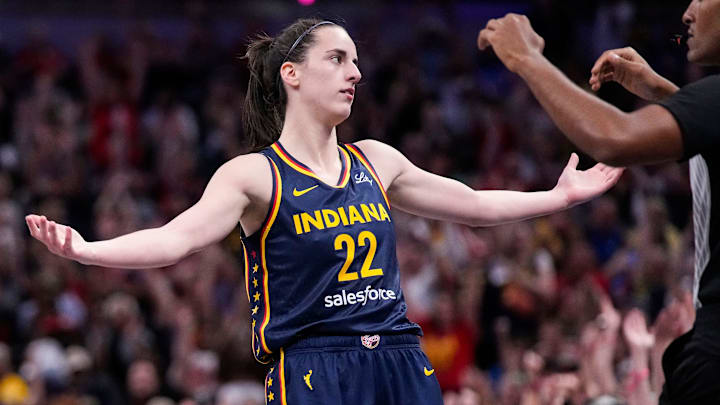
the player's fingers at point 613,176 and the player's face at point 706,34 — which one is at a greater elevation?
the player's face at point 706,34

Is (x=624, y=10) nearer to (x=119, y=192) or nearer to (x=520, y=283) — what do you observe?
(x=520, y=283)

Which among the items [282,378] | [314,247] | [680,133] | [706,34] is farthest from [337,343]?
[706,34]

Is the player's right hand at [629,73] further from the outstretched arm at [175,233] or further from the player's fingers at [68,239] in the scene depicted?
the player's fingers at [68,239]

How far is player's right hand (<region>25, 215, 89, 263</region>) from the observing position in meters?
3.92

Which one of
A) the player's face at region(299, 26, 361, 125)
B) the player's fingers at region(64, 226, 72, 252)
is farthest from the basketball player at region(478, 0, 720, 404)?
the player's fingers at region(64, 226, 72, 252)

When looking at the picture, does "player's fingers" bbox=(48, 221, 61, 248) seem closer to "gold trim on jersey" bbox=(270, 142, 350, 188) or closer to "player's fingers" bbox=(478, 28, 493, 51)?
"gold trim on jersey" bbox=(270, 142, 350, 188)

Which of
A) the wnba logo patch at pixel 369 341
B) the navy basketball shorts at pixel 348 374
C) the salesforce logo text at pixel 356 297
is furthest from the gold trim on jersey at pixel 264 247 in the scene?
the wnba logo patch at pixel 369 341

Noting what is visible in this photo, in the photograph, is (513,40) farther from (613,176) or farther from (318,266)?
(613,176)

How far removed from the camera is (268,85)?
192 inches

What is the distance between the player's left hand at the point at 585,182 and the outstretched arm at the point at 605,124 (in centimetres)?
156

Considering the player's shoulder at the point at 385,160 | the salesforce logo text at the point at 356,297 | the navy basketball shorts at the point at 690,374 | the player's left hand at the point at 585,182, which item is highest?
the player's shoulder at the point at 385,160

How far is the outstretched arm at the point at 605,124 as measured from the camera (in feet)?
10.3

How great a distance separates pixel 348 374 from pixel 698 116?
180cm

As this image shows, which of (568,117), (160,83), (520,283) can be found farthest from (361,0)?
(568,117)
